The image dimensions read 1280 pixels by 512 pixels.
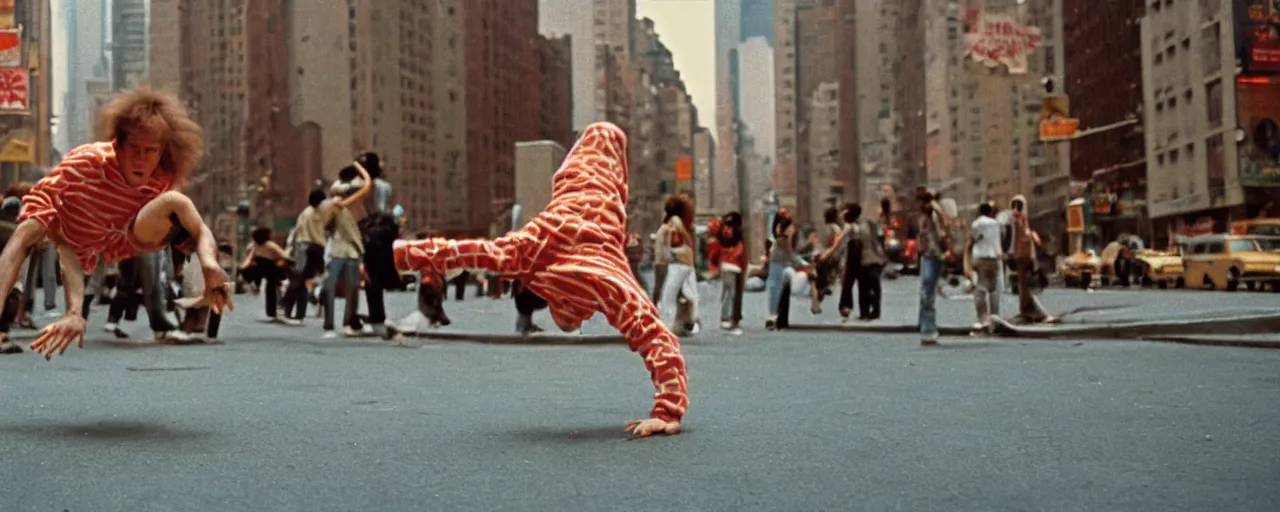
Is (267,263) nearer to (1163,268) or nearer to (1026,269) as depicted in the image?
(1026,269)

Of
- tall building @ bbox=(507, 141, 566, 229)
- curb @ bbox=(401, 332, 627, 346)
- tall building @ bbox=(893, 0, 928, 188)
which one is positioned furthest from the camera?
tall building @ bbox=(893, 0, 928, 188)

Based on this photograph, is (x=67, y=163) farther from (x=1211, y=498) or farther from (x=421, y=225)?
(x=421, y=225)

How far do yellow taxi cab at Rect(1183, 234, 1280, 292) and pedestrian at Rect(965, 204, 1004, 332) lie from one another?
11.0m

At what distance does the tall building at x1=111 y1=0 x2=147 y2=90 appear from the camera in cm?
2086

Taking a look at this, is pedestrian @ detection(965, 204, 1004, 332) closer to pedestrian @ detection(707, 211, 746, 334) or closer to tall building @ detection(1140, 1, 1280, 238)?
pedestrian @ detection(707, 211, 746, 334)

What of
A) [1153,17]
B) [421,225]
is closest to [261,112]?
[421,225]

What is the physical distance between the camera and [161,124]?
5.61m

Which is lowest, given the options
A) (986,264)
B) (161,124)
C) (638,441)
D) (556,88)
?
(638,441)

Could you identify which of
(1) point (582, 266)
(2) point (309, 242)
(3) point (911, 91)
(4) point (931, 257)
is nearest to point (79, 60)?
(2) point (309, 242)

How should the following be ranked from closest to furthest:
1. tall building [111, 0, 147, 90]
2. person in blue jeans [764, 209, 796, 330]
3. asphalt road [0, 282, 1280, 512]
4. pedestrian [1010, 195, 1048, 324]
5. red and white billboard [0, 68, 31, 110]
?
asphalt road [0, 282, 1280, 512], pedestrian [1010, 195, 1048, 324], person in blue jeans [764, 209, 796, 330], tall building [111, 0, 147, 90], red and white billboard [0, 68, 31, 110]

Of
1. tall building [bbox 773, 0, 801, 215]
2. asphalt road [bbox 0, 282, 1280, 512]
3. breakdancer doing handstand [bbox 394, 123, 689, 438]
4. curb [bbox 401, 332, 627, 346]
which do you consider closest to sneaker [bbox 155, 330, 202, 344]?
asphalt road [bbox 0, 282, 1280, 512]

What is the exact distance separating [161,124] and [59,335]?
3.27ft

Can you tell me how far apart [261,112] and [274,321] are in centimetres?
2785

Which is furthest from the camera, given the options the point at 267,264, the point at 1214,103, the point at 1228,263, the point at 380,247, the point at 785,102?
the point at 785,102
